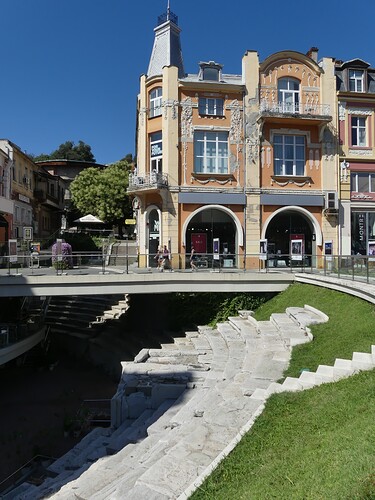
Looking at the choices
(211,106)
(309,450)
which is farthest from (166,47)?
(309,450)

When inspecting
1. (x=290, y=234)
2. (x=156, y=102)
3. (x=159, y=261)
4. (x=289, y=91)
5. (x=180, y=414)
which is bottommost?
(x=180, y=414)

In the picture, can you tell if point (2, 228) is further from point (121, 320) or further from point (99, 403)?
point (99, 403)

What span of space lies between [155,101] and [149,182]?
5586 millimetres

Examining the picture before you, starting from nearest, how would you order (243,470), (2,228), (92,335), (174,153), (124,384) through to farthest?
(243,470) → (124,384) → (92,335) → (174,153) → (2,228)

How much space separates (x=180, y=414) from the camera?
7.88m

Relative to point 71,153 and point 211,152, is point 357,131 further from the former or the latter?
point 71,153

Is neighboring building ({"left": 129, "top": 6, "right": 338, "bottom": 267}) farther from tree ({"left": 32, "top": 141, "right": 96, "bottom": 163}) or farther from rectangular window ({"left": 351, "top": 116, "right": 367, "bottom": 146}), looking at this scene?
tree ({"left": 32, "top": 141, "right": 96, "bottom": 163})

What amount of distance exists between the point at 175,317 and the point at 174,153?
10.9m

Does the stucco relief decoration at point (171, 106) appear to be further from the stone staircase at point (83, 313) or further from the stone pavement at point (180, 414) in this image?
the stone pavement at point (180, 414)

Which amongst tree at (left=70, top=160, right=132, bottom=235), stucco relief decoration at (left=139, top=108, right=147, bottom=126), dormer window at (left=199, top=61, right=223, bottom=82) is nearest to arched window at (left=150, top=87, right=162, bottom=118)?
stucco relief decoration at (left=139, top=108, right=147, bottom=126)

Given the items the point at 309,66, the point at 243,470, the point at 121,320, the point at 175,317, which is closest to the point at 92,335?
the point at 121,320

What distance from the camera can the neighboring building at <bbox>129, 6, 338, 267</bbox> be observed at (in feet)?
80.2

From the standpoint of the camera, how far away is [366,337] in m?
9.21

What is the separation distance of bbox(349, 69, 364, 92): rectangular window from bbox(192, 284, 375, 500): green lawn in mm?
23289
